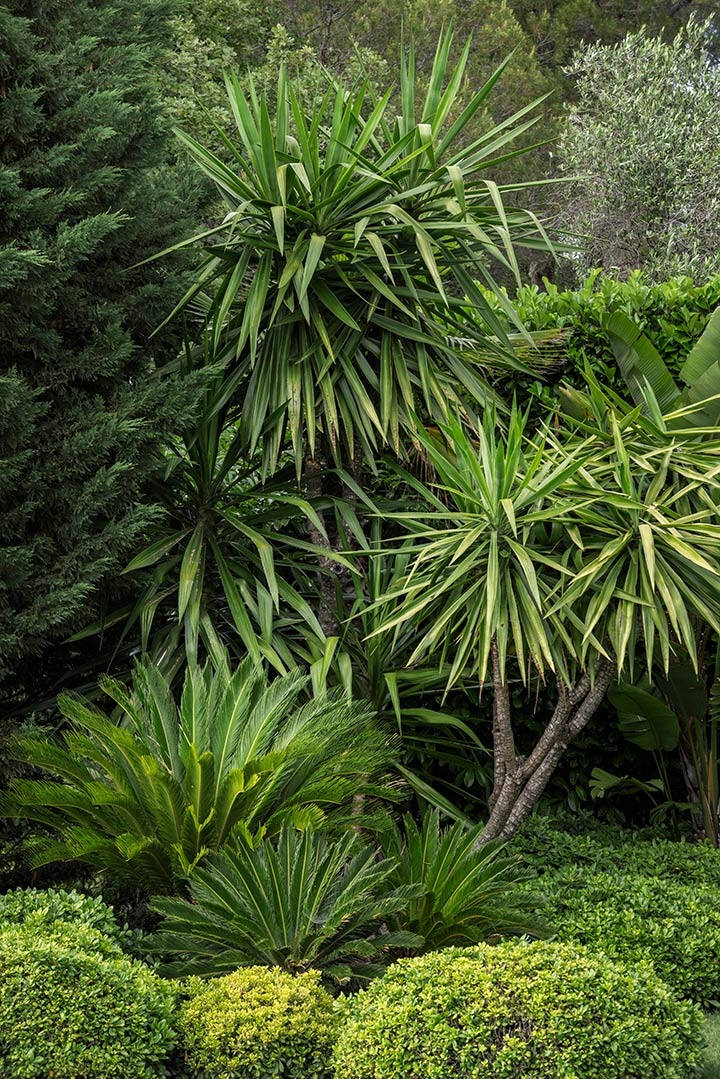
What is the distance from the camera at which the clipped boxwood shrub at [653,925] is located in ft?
14.8

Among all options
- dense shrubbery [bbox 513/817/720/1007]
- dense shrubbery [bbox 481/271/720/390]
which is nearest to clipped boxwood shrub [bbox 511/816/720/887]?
dense shrubbery [bbox 513/817/720/1007]

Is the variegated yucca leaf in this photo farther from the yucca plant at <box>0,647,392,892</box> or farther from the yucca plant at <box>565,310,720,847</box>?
the yucca plant at <box>565,310,720,847</box>

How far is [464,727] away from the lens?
561 cm

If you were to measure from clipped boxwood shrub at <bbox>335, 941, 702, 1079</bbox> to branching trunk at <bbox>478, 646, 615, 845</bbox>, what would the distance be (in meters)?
1.48

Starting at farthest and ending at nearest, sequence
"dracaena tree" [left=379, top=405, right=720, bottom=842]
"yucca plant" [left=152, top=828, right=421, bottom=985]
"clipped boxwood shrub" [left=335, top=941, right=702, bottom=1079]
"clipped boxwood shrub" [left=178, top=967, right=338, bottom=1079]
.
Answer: "dracaena tree" [left=379, top=405, right=720, bottom=842] → "yucca plant" [left=152, top=828, right=421, bottom=985] → "clipped boxwood shrub" [left=178, top=967, right=338, bottom=1079] → "clipped boxwood shrub" [left=335, top=941, right=702, bottom=1079]

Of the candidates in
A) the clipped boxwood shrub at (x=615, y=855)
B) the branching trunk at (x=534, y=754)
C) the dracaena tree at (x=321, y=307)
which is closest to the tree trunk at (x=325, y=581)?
the dracaena tree at (x=321, y=307)

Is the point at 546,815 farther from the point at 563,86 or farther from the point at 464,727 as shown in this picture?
the point at 563,86

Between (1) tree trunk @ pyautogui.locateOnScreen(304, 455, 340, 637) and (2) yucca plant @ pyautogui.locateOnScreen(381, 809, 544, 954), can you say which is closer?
(2) yucca plant @ pyautogui.locateOnScreen(381, 809, 544, 954)

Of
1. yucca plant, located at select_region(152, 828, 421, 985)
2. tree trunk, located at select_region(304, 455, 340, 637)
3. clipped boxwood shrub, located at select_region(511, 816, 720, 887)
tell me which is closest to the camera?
yucca plant, located at select_region(152, 828, 421, 985)

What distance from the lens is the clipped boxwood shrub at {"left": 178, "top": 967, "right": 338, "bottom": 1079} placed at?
3.58 m

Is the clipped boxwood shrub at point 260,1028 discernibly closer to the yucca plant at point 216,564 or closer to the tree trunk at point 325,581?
the yucca plant at point 216,564

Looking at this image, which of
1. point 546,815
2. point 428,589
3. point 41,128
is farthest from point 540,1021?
point 41,128

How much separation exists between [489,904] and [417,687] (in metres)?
1.42

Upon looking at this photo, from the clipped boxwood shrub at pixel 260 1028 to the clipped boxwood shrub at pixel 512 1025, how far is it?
133mm
